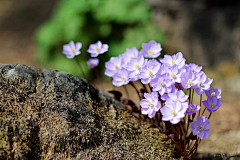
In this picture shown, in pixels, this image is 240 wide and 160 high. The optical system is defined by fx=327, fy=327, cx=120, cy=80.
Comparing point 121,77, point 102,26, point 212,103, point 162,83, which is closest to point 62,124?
point 121,77

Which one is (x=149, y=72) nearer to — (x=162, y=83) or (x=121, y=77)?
(x=162, y=83)

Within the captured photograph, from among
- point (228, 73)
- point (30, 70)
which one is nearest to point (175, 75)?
point (30, 70)

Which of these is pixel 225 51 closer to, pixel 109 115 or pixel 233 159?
pixel 233 159

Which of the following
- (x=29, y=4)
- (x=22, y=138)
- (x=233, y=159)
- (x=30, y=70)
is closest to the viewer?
(x=22, y=138)

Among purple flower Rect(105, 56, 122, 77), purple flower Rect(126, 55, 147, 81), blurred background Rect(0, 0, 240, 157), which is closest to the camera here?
purple flower Rect(126, 55, 147, 81)

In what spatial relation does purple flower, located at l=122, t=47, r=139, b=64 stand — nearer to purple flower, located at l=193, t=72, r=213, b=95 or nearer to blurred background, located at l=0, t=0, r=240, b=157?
purple flower, located at l=193, t=72, r=213, b=95

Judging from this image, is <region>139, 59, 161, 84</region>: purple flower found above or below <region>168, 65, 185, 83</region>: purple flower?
above

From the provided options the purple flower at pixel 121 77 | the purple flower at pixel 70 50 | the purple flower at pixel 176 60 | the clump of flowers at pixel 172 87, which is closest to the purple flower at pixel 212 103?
the clump of flowers at pixel 172 87

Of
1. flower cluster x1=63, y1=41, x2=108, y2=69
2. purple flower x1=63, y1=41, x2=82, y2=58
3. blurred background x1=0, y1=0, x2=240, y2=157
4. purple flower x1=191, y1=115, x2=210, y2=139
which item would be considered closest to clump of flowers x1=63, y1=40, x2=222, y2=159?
purple flower x1=191, y1=115, x2=210, y2=139

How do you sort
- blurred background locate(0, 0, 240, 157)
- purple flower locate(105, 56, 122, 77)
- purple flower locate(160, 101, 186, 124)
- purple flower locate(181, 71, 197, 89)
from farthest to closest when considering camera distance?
blurred background locate(0, 0, 240, 157)
purple flower locate(105, 56, 122, 77)
purple flower locate(181, 71, 197, 89)
purple flower locate(160, 101, 186, 124)

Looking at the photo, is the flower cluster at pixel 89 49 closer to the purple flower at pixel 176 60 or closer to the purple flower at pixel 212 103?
the purple flower at pixel 176 60
